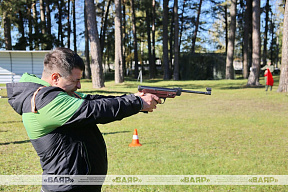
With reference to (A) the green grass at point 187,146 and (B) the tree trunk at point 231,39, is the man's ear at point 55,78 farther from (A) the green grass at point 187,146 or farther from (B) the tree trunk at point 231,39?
(B) the tree trunk at point 231,39

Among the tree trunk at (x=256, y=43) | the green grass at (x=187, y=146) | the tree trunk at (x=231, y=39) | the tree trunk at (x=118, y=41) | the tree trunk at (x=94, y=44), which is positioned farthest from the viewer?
the tree trunk at (x=231, y=39)

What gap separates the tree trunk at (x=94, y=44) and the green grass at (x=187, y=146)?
9.19 m

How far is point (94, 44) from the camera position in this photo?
2255cm

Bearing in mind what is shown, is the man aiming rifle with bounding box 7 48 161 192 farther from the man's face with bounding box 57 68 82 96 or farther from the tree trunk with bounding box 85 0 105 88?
the tree trunk with bounding box 85 0 105 88

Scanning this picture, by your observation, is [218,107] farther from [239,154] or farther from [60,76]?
[60,76]

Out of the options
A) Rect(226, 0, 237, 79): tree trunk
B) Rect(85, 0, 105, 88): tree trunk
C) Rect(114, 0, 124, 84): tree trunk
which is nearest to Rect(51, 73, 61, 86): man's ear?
Rect(85, 0, 105, 88): tree trunk

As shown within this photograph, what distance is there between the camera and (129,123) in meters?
11.8

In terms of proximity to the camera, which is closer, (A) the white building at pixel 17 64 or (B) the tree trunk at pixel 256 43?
(A) the white building at pixel 17 64

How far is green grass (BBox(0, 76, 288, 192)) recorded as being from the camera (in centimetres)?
627

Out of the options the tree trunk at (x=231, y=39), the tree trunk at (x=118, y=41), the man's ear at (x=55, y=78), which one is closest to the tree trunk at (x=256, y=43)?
the tree trunk at (x=231, y=39)

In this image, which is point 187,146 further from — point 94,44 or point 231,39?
point 231,39

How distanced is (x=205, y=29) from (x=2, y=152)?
173 ft

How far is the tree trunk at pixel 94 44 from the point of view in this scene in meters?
22.0

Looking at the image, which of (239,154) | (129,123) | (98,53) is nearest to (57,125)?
(239,154)
